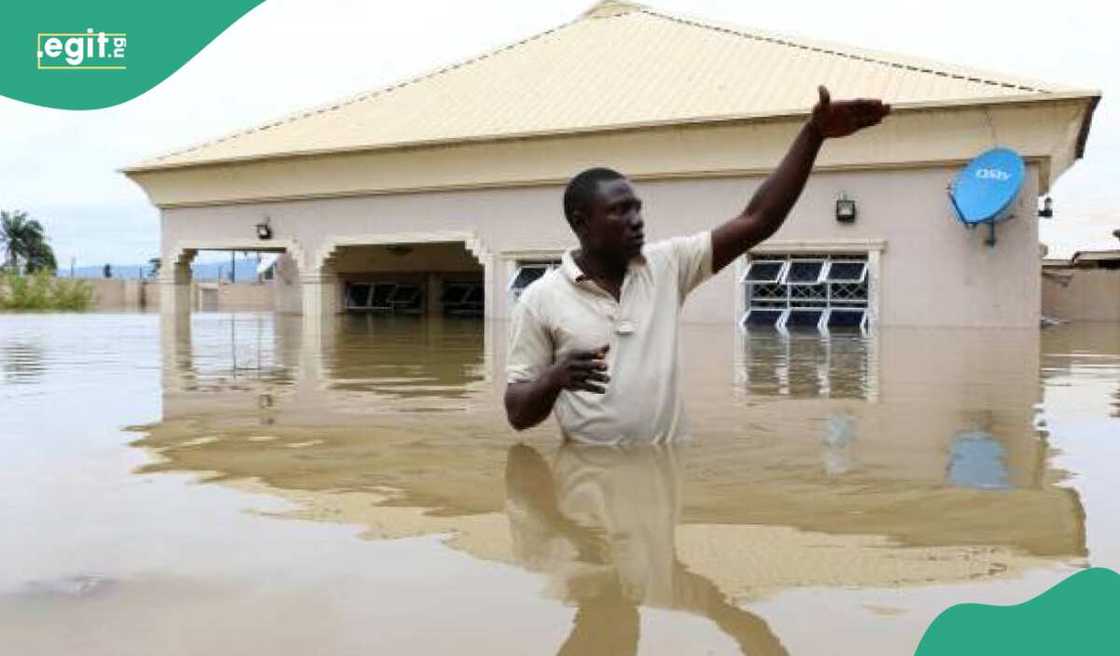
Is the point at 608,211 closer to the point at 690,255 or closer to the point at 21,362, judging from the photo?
the point at 690,255

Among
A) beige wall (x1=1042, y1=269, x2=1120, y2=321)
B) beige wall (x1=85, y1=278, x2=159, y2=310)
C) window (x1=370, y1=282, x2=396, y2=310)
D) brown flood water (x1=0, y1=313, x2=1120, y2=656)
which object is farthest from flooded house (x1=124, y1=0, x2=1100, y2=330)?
beige wall (x1=85, y1=278, x2=159, y2=310)

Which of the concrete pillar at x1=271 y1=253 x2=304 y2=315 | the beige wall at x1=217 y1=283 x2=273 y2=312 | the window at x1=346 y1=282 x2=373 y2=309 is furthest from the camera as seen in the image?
the beige wall at x1=217 y1=283 x2=273 y2=312

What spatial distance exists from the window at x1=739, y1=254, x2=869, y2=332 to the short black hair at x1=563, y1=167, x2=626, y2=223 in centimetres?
1379

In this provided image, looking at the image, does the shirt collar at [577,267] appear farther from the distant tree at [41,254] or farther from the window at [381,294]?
the distant tree at [41,254]

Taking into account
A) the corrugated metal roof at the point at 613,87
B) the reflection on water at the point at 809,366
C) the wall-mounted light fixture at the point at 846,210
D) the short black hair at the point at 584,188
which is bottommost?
the reflection on water at the point at 809,366

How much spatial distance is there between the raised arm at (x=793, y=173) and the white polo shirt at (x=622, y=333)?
5.9 inches

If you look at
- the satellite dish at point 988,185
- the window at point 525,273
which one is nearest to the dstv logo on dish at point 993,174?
the satellite dish at point 988,185

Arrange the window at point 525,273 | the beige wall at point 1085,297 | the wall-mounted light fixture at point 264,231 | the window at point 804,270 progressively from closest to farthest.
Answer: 1. the window at point 804,270
2. the window at point 525,273
3. the wall-mounted light fixture at point 264,231
4. the beige wall at point 1085,297

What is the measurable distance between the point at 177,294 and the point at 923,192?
56.2ft

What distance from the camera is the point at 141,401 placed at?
20.3ft

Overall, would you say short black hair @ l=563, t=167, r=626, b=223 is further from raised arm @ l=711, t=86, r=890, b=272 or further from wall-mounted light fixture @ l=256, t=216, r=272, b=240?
wall-mounted light fixture @ l=256, t=216, r=272, b=240

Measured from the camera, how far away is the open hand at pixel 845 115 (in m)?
3.92

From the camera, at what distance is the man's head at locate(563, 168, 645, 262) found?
3.92m

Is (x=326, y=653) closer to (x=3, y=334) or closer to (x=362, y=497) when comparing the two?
(x=362, y=497)
